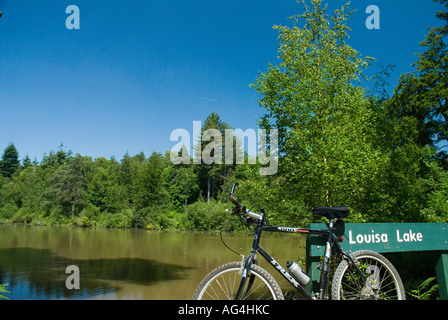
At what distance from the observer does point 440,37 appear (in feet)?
61.9

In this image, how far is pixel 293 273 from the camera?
9.14 feet

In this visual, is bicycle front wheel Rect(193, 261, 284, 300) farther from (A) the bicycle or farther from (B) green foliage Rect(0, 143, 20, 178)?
(B) green foliage Rect(0, 143, 20, 178)

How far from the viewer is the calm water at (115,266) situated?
14.6m

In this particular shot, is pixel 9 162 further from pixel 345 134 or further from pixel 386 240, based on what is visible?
pixel 386 240

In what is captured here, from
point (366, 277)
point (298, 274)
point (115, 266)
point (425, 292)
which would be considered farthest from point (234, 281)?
point (115, 266)

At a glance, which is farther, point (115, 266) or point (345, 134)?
point (115, 266)

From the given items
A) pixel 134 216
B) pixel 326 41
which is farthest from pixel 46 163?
pixel 326 41

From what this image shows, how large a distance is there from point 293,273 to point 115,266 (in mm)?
19920

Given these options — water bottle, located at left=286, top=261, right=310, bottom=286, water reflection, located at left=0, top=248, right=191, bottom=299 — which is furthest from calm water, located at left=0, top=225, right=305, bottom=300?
water bottle, located at left=286, top=261, right=310, bottom=286

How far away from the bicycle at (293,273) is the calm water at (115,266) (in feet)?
19.9

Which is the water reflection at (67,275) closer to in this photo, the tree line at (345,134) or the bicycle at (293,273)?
the tree line at (345,134)

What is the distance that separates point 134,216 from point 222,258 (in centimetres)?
3118

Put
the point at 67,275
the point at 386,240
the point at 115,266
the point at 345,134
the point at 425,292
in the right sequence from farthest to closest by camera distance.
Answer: the point at 115,266 → the point at 67,275 → the point at 345,134 → the point at 425,292 → the point at 386,240
